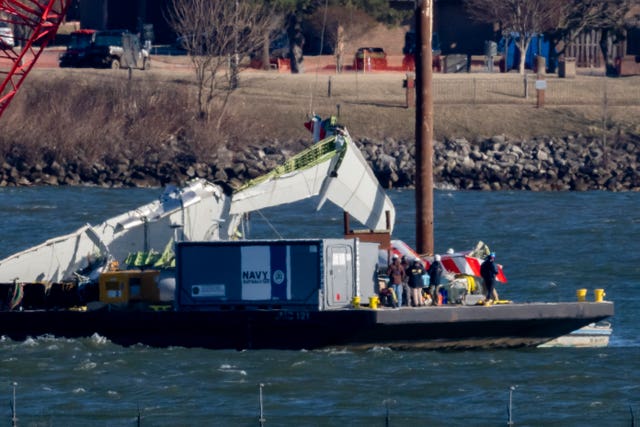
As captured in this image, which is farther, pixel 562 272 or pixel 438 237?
pixel 438 237

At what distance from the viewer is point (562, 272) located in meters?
48.1

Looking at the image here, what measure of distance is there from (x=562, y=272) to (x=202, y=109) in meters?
37.2

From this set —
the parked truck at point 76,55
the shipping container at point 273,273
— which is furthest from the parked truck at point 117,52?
the shipping container at point 273,273

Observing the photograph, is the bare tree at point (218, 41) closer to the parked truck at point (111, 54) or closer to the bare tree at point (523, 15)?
the parked truck at point (111, 54)

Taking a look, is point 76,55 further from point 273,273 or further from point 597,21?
point 273,273

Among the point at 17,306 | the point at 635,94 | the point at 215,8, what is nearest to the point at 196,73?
the point at 215,8

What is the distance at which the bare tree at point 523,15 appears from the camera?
91500 millimetres

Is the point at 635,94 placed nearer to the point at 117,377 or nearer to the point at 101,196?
the point at 101,196

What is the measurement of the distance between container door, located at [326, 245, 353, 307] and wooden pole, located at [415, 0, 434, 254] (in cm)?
754

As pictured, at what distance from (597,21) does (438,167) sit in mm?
22701

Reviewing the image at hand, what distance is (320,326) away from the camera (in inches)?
1342

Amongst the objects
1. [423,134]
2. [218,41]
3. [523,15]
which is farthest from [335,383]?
[523,15]

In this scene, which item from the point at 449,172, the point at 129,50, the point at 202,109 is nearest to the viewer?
the point at 449,172

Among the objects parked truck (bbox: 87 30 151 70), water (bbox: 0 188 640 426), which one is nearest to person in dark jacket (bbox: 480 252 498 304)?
water (bbox: 0 188 640 426)
